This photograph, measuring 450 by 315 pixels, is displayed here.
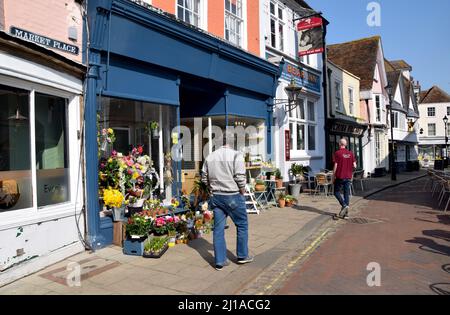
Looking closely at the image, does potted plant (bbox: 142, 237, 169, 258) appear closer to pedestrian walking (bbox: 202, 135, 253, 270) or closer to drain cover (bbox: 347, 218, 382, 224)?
pedestrian walking (bbox: 202, 135, 253, 270)

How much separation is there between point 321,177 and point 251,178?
3767mm

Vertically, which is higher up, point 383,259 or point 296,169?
point 296,169

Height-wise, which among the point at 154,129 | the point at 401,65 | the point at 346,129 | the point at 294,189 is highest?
the point at 401,65

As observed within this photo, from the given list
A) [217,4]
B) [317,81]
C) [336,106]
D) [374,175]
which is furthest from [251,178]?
[374,175]

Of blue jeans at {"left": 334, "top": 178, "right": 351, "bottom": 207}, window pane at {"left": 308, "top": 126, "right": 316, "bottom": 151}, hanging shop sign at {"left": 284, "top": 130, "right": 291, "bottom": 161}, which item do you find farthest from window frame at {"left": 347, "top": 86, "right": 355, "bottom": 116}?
blue jeans at {"left": 334, "top": 178, "right": 351, "bottom": 207}

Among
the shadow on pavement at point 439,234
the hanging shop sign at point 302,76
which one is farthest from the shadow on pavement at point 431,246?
the hanging shop sign at point 302,76

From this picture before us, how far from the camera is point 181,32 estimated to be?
8.20 m

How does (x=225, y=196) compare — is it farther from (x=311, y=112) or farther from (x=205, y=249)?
(x=311, y=112)

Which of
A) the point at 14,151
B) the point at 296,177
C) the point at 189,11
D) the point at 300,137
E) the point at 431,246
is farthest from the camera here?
the point at 300,137

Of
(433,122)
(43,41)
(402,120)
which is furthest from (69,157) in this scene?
(433,122)

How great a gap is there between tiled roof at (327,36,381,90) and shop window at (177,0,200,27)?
772 inches

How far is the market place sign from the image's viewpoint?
5.28 m

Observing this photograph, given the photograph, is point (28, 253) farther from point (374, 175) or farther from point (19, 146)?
point (374, 175)

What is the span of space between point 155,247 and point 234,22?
7.56 m
